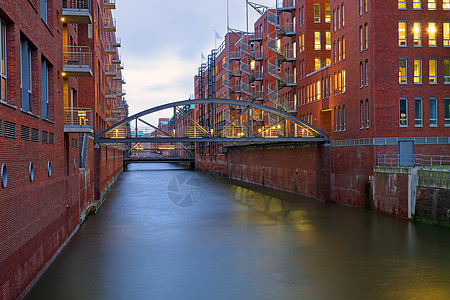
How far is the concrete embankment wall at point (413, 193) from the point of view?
2347 centimetres

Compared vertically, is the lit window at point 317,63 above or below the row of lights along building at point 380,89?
above

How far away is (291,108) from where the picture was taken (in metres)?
48.8

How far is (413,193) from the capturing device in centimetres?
2583

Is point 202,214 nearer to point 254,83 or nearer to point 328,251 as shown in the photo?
point 328,251

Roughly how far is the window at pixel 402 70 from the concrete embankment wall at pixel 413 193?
5.79 metres

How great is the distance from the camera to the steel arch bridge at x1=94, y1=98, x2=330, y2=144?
36266 millimetres

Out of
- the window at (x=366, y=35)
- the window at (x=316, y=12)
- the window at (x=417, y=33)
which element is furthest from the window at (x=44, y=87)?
the window at (x=316, y=12)

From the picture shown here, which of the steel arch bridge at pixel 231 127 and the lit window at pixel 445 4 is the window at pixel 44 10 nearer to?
the steel arch bridge at pixel 231 127

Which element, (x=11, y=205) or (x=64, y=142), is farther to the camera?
(x=64, y=142)

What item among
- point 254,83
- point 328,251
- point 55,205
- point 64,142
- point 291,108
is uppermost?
point 254,83

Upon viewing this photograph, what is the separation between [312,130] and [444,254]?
777 inches

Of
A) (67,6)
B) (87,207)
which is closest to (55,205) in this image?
(67,6)

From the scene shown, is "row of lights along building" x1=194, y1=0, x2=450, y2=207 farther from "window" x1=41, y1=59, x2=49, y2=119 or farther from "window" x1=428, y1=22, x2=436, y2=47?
"window" x1=41, y1=59, x2=49, y2=119

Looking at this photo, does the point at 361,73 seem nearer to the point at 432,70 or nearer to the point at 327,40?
the point at 432,70
